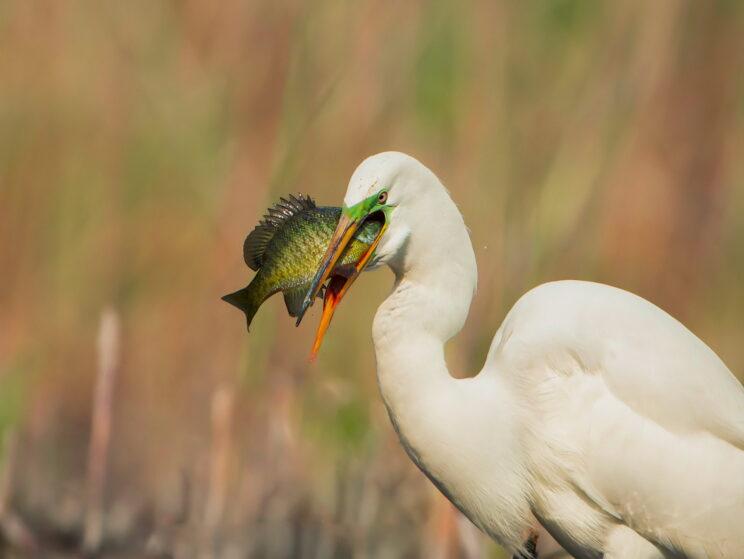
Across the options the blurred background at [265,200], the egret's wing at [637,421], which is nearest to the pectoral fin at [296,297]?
the egret's wing at [637,421]

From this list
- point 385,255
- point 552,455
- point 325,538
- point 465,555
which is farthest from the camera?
point 325,538

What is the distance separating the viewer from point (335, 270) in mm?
2287

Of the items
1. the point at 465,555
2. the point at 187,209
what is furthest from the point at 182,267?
the point at 465,555

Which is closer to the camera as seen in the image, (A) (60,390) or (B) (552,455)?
(B) (552,455)

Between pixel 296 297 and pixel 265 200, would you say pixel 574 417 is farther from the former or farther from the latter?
pixel 265 200

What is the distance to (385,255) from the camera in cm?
235

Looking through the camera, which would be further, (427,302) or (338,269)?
(427,302)

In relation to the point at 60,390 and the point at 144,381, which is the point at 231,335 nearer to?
the point at 144,381

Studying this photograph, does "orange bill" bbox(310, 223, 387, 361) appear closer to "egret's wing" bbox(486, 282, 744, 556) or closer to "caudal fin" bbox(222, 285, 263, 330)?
"caudal fin" bbox(222, 285, 263, 330)

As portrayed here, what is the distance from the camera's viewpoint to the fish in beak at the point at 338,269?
2207mm

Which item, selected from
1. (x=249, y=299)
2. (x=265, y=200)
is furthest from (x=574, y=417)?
(x=265, y=200)

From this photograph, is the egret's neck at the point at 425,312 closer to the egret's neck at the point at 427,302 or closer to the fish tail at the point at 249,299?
the egret's neck at the point at 427,302

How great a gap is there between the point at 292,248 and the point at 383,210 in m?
0.18

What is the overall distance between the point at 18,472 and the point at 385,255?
1.97m
